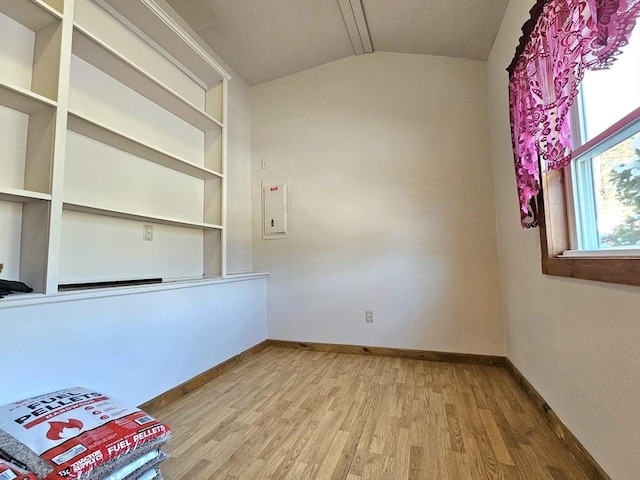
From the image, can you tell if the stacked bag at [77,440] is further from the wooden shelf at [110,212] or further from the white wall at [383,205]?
the white wall at [383,205]

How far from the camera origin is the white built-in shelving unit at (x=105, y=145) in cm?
146

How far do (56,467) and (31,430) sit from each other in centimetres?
20

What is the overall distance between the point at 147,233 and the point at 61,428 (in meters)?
1.41

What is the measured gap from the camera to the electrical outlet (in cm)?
218

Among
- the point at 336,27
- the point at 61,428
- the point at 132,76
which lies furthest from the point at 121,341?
the point at 336,27

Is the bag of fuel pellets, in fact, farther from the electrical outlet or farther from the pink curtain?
the pink curtain

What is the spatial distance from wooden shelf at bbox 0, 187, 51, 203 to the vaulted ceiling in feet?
6.47

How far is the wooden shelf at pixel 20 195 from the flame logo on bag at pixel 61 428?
0.96 m

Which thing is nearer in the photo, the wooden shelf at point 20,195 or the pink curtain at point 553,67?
the pink curtain at point 553,67

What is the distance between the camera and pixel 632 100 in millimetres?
1021

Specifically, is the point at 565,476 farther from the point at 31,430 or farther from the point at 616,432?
the point at 31,430

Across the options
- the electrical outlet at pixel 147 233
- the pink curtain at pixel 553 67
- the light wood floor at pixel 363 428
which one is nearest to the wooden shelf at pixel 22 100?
the electrical outlet at pixel 147 233

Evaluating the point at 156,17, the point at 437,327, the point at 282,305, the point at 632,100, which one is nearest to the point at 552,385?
the point at 437,327

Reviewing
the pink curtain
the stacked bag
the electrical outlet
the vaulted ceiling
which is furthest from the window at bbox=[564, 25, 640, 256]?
the electrical outlet
